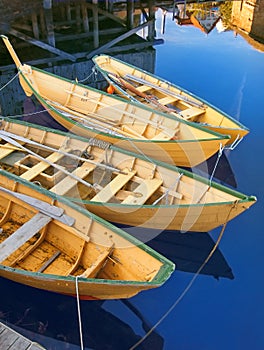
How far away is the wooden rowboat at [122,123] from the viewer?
8.76 meters

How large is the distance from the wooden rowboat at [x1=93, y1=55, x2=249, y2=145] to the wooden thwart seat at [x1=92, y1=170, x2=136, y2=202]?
10.0 ft

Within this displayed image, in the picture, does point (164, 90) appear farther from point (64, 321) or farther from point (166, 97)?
point (64, 321)

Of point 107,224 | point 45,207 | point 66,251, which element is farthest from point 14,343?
point 45,207

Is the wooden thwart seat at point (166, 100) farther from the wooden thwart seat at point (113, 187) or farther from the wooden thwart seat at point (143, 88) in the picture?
the wooden thwart seat at point (113, 187)

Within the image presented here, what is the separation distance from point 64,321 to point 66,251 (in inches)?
48.4

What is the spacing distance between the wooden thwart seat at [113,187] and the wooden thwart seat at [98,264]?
4.86ft

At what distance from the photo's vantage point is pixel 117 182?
25.4 ft

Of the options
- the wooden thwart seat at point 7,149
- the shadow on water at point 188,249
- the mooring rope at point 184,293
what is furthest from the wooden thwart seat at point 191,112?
the wooden thwart seat at point 7,149

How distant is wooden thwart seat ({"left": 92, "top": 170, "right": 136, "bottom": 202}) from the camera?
289 inches

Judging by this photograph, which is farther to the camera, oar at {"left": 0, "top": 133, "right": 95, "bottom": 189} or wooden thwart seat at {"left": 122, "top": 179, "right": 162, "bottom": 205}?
oar at {"left": 0, "top": 133, "right": 95, "bottom": 189}

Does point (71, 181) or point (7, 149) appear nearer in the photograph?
point (71, 181)

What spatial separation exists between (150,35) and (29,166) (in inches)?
557

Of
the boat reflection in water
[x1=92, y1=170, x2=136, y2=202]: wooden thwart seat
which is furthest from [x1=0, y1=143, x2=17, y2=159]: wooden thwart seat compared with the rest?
the boat reflection in water

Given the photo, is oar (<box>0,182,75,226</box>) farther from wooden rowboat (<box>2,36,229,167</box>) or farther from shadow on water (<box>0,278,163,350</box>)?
wooden rowboat (<box>2,36,229,167</box>)
